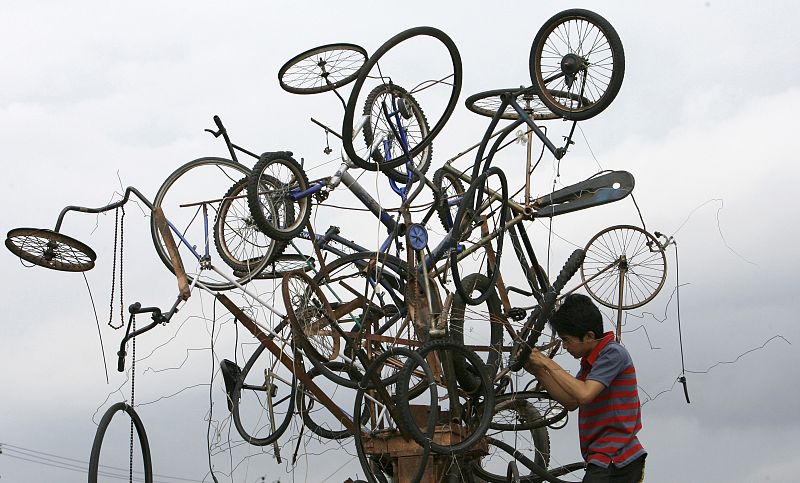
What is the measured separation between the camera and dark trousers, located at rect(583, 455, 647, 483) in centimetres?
521

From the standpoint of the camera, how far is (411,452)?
745cm

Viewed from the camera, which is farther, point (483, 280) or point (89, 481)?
point (483, 280)

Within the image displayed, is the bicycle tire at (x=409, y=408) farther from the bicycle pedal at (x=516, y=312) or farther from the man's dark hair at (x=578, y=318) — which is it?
the man's dark hair at (x=578, y=318)

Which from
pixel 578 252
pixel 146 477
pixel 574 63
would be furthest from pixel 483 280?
pixel 146 477

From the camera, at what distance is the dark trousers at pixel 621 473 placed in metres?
5.21

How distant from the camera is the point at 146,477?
7.25 meters

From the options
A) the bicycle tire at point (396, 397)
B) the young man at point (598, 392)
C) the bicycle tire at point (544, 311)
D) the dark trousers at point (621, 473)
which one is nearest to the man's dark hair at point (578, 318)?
the young man at point (598, 392)

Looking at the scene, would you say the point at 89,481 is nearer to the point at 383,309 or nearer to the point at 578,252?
the point at 383,309

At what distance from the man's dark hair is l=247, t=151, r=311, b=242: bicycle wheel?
256cm

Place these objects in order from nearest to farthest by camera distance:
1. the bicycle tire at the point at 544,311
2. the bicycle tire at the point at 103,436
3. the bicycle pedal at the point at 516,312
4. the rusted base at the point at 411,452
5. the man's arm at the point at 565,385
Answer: the man's arm at the point at 565,385 < the bicycle tire at the point at 103,436 < the rusted base at the point at 411,452 < the bicycle tire at the point at 544,311 < the bicycle pedal at the point at 516,312

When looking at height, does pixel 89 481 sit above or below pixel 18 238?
below

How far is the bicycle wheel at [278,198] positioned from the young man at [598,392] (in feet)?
8.36

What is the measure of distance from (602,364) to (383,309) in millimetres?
3242

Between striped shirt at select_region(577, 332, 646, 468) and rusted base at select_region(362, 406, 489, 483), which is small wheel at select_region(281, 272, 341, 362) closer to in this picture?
rusted base at select_region(362, 406, 489, 483)
